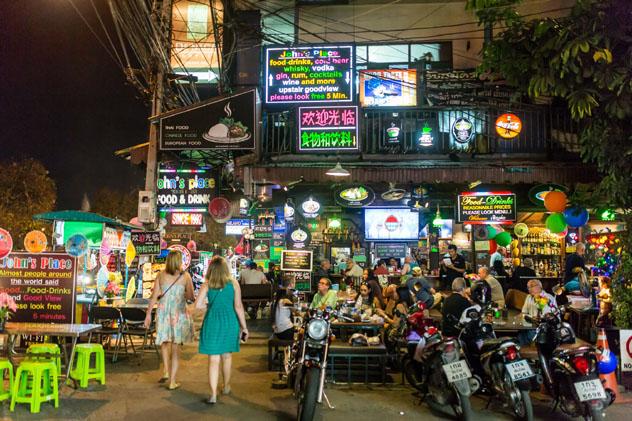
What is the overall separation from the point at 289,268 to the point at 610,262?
9.13m

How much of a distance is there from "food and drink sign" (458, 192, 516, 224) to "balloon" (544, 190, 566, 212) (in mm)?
1987

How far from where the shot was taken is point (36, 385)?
6449mm

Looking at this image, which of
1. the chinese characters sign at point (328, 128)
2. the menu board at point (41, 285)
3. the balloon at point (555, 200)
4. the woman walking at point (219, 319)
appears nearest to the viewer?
the woman walking at point (219, 319)

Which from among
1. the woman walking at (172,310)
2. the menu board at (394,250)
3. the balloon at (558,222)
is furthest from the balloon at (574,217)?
the woman walking at (172,310)

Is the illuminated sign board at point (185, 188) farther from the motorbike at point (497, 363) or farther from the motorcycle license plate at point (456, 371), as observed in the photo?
the motorcycle license plate at point (456, 371)

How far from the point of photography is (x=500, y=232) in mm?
17078

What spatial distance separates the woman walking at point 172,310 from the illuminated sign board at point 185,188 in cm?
524

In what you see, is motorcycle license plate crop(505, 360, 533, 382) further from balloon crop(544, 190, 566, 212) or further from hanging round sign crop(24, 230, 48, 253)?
hanging round sign crop(24, 230, 48, 253)

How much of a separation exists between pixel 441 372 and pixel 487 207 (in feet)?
26.4

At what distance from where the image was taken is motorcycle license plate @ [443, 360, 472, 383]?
6227 mm

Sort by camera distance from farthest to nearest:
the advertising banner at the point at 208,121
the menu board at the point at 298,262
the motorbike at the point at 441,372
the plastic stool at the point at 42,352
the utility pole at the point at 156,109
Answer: the menu board at the point at 298,262 < the utility pole at the point at 156,109 < the advertising banner at the point at 208,121 < the plastic stool at the point at 42,352 < the motorbike at the point at 441,372

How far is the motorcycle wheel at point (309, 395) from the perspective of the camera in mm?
5887

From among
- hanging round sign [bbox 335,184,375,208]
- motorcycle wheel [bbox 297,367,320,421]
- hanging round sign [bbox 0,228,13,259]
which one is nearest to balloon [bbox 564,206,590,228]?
hanging round sign [bbox 335,184,375,208]

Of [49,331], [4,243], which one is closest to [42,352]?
[49,331]
